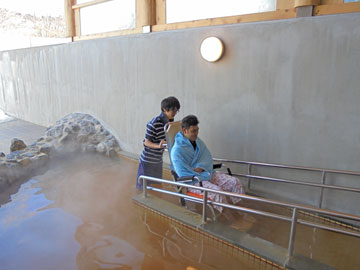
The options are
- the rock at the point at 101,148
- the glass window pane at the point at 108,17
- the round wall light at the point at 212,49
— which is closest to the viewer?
the round wall light at the point at 212,49

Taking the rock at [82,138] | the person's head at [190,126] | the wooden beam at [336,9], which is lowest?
the rock at [82,138]

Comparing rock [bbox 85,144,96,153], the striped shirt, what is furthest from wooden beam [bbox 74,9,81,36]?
the striped shirt

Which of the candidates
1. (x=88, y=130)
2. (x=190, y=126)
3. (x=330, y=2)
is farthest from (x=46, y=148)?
(x=330, y=2)

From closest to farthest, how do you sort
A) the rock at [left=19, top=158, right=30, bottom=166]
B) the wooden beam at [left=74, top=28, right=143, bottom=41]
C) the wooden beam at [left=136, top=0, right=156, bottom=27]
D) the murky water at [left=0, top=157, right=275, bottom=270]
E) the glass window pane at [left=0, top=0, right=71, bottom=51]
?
the murky water at [left=0, top=157, right=275, bottom=270]
the rock at [left=19, top=158, right=30, bottom=166]
the wooden beam at [left=136, top=0, right=156, bottom=27]
the wooden beam at [left=74, top=28, right=143, bottom=41]
the glass window pane at [left=0, top=0, right=71, bottom=51]

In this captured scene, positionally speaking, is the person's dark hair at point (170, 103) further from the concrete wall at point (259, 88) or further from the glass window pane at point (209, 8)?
the glass window pane at point (209, 8)

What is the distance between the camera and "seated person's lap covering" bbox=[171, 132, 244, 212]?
3.42m

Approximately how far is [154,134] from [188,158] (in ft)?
2.02

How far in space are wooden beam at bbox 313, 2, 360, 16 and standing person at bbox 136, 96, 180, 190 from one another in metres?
2.13

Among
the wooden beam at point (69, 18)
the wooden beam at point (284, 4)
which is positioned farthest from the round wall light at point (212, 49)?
the wooden beam at point (69, 18)

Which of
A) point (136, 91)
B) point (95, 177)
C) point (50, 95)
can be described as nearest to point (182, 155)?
point (95, 177)

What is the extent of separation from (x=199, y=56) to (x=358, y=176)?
289cm

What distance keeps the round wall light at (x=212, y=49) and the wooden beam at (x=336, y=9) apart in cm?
134

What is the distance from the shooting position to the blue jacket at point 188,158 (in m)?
3.43

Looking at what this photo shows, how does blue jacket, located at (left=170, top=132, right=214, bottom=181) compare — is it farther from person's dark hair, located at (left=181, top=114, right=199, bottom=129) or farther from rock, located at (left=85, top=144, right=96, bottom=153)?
rock, located at (left=85, top=144, right=96, bottom=153)
